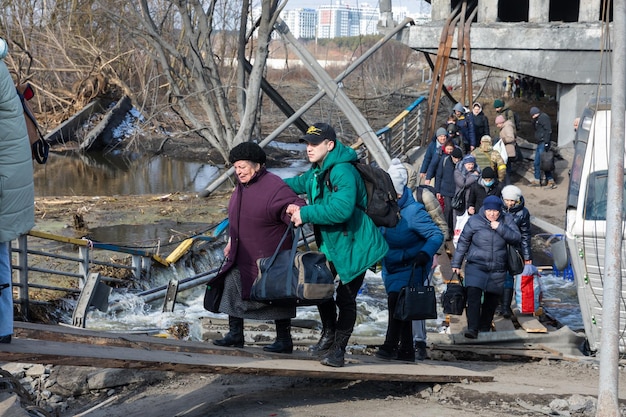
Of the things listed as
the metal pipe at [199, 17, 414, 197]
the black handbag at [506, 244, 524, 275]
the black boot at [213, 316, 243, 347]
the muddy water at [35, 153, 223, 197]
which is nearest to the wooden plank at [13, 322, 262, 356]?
the black boot at [213, 316, 243, 347]

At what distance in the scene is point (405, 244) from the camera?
7.29 m

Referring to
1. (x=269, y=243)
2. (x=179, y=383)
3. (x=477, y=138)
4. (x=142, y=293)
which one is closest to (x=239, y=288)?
(x=269, y=243)

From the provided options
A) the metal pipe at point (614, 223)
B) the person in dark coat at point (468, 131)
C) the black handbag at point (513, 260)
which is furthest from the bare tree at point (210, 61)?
the metal pipe at point (614, 223)

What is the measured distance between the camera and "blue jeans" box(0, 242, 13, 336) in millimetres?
5125

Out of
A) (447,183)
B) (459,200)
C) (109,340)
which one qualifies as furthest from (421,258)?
(447,183)

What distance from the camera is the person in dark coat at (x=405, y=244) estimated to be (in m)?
7.22

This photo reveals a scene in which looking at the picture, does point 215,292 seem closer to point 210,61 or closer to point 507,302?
point 507,302

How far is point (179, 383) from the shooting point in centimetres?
741

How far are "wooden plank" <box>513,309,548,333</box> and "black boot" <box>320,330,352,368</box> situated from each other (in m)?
3.98

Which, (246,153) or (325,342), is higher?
(246,153)

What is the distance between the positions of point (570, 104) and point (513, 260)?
11279mm

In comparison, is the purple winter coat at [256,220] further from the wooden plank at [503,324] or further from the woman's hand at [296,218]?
the wooden plank at [503,324]

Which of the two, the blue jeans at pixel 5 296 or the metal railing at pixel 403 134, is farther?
the metal railing at pixel 403 134

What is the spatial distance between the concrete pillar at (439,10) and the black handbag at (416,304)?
48.5 feet
